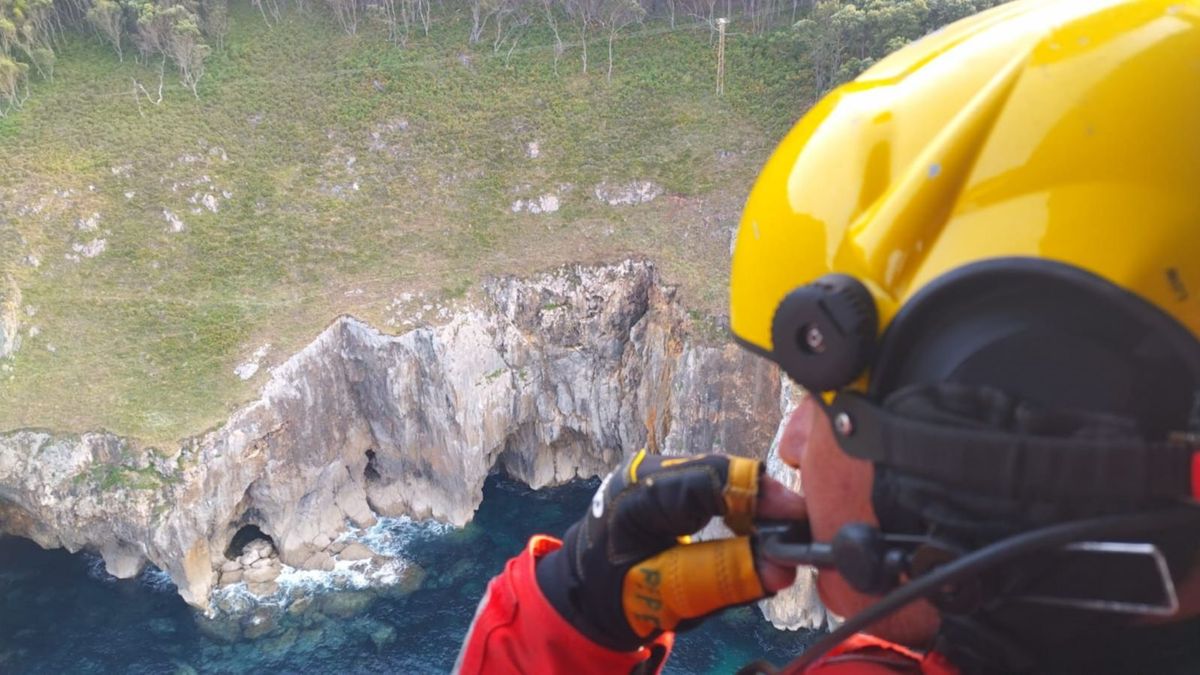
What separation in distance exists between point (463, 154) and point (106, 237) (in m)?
12.7

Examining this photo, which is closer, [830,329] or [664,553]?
[830,329]

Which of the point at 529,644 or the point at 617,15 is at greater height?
the point at 617,15

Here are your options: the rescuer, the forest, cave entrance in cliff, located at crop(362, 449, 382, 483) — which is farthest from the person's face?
the forest

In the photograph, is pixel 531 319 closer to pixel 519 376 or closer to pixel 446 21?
pixel 519 376

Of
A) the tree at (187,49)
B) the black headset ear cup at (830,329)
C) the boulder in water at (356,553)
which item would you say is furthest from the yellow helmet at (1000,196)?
the tree at (187,49)

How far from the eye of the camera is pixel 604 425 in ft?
84.7

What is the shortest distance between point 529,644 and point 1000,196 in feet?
5.14

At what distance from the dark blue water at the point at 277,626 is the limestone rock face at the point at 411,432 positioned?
0.96m

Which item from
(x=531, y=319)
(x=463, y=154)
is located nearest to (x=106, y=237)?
(x=463, y=154)

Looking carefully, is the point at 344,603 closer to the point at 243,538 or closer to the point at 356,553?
the point at 356,553

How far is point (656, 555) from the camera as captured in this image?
6.44 ft

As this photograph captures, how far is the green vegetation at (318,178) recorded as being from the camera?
23688mm

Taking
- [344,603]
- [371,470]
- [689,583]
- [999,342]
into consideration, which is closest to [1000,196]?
[999,342]

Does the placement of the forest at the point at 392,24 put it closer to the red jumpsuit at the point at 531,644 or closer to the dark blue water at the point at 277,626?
the dark blue water at the point at 277,626
